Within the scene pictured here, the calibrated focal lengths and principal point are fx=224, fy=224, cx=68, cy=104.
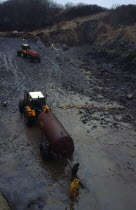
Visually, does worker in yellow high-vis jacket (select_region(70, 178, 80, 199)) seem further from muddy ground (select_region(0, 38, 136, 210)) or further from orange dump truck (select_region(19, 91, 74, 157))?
orange dump truck (select_region(19, 91, 74, 157))

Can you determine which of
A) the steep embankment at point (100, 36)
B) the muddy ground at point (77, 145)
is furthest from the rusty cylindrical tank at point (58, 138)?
the steep embankment at point (100, 36)

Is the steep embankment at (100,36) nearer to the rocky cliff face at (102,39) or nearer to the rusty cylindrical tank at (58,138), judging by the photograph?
the rocky cliff face at (102,39)

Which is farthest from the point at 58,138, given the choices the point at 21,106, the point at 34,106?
the point at 21,106

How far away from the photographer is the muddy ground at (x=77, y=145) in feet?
35.1

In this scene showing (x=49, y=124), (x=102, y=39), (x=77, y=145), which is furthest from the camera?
(x=102, y=39)

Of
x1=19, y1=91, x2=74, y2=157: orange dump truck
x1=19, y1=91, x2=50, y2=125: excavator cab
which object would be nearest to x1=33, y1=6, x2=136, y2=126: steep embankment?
x1=19, y1=91, x2=50, y2=125: excavator cab

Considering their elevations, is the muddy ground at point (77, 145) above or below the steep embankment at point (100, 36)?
below

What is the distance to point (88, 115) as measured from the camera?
1859cm

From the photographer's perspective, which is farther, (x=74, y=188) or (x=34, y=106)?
(x=34, y=106)

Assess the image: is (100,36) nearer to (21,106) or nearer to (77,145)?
(21,106)

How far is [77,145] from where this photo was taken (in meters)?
14.7

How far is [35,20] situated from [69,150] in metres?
53.1

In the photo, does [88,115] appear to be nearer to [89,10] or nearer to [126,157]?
[126,157]

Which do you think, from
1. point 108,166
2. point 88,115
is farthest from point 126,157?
point 88,115
